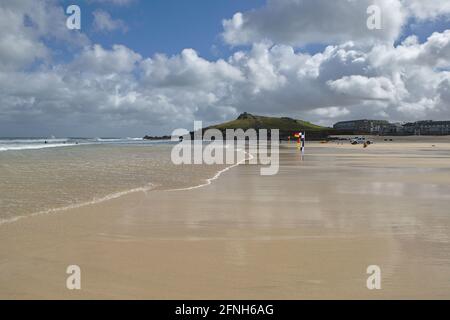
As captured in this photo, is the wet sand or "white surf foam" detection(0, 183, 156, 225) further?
"white surf foam" detection(0, 183, 156, 225)

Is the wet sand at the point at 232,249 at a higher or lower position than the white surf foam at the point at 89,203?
lower

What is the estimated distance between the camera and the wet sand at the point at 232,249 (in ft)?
16.6

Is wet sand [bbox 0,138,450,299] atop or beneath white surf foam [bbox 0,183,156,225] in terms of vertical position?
beneath

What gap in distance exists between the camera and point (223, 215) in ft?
32.0

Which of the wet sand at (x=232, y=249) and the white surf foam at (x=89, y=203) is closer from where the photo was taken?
the wet sand at (x=232, y=249)

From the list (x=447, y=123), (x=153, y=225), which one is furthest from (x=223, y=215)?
(x=447, y=123)

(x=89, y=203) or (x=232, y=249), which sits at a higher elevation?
(x=89, y=203)

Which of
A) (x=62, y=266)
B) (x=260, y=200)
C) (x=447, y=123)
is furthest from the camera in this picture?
(x=447, y=123)

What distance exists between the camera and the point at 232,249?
677 centimetres

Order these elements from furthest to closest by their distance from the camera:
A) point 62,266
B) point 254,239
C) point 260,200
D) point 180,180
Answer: point 180,180 → point 260,200 → point 254,239 → point 62,266

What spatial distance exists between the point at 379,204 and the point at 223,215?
14.3 feet

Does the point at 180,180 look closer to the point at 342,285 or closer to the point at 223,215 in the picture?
the point at 223,215

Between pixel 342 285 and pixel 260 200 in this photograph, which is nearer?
pixel 342 285

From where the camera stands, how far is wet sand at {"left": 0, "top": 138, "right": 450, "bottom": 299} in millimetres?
5074
